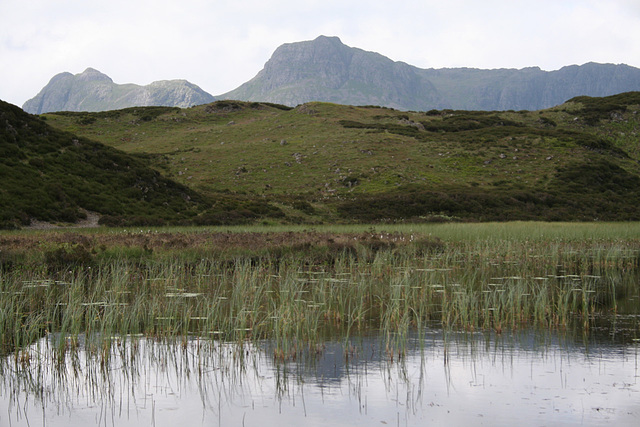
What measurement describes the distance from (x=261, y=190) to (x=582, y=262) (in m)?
44.2

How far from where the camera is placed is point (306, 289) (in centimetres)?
1666

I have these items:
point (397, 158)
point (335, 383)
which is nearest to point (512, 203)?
point (397, 158)

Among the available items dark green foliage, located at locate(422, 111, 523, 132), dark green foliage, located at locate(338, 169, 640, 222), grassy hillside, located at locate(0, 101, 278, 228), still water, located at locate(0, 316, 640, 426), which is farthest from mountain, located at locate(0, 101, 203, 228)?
dark green foliage, located at locate(422, 111, 523, 132)

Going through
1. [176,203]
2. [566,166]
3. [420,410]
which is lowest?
[420,410]

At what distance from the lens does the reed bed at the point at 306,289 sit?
36.8 ft

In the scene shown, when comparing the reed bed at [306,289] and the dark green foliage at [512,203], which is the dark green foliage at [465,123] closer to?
the dark green foliage at [512,203]

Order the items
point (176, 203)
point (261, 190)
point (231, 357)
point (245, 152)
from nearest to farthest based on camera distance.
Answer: point (231, 357), point (176, 203), point (261, 190), point (245, 152)

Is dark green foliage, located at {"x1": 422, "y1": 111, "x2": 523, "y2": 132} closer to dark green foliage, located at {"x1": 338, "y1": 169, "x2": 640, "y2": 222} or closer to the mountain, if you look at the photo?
dark green foliage, located at {"x1": 338, "y1": 169, "x2": 640, "y2": 222}

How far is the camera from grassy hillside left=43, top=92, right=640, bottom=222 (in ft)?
180

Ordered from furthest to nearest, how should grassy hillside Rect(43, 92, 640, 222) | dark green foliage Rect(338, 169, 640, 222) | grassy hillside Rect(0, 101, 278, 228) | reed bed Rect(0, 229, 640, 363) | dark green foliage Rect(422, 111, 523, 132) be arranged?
dark green foliage Rect(422, 111, 523, 132)
grassy hillside Rect(43, 92, 640, 222)
dark green foliage Rect(338, 169, 640, 222)
grassy hillside Rect(0, 101, 278, 228)
reed bed Rect(0, 229, 640, 363)

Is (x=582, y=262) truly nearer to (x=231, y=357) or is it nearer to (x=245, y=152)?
(x=231, y=357)

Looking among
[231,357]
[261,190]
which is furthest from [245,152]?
[231,357]

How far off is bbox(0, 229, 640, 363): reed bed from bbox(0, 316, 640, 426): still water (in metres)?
0.38

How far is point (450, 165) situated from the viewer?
71000mm
